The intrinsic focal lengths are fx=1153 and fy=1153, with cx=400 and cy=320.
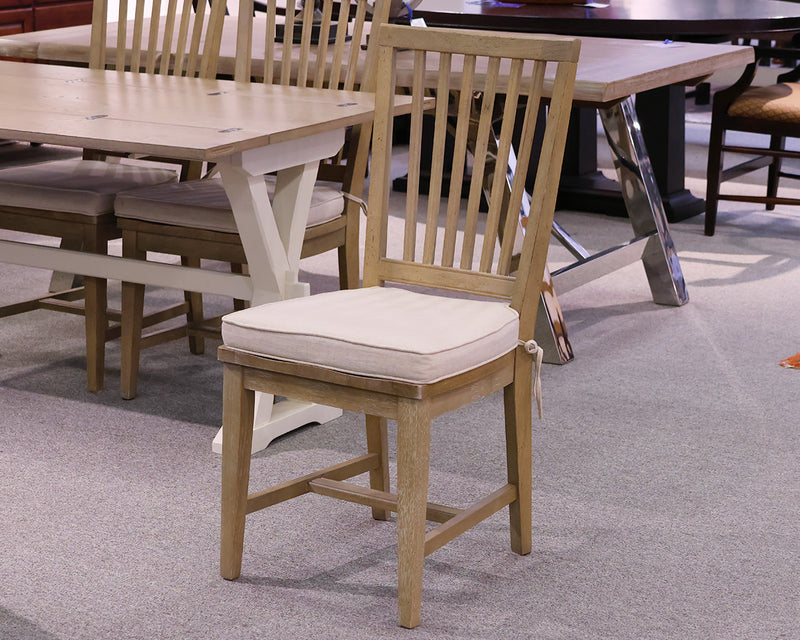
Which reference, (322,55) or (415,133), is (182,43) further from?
(415,133)

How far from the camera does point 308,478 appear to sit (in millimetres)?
2092

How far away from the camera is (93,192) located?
9.37 ft

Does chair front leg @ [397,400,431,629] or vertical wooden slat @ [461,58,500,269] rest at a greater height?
vertical wooden slat @ [461,58,500,269]

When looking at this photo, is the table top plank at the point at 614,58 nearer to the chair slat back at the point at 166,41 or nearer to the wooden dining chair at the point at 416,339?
the chair slat back at the point at 166,41

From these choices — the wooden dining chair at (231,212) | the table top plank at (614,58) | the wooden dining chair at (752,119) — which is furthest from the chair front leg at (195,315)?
the wooden dining chair at (752,119)

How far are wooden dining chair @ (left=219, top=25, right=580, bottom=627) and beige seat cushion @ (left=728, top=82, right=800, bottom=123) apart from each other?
2582 mm

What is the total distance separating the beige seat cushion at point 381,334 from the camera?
5.80 ft

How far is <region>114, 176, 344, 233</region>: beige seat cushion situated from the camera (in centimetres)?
270

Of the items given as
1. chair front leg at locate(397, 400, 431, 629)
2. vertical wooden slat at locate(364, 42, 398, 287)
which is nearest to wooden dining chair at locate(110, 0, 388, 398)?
vertical wooden slat at locate(364, 42, 398, 287)

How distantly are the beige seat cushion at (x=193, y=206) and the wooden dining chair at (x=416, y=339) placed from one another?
65 centimetres

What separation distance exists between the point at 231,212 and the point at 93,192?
0.40 m

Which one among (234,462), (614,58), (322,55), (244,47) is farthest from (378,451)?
(614,58)

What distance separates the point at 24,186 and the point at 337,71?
85 cm

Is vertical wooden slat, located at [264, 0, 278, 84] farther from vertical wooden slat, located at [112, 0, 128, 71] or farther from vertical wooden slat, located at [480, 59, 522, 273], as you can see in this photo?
vertical wooden slat, located at [480, 59, 522, 273]
